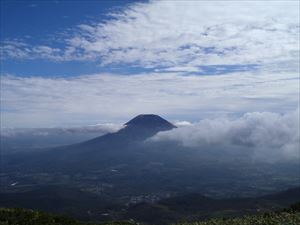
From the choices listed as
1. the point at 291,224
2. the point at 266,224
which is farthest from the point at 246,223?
the point at 291,224

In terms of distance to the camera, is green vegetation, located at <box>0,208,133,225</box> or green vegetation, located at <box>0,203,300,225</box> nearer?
green vegetation, located at <box>0,203,300,225</box>

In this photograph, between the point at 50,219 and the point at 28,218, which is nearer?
the point at 28,218

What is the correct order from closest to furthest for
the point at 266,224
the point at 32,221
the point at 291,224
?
1. the point at 291,224
2. the point at 266,224
3. the point at 32,221

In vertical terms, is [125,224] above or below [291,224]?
below

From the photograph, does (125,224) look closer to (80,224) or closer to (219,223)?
(80,224)

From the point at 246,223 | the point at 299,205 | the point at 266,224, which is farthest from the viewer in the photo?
the point at 299,205

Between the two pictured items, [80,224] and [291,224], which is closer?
[291,224]

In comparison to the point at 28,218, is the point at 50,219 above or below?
below

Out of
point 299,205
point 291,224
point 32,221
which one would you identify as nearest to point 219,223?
point 291,224

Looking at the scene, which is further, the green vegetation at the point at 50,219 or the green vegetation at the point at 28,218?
the green vegetation at the point at 28,218
